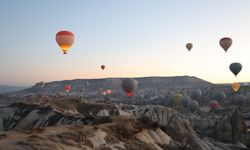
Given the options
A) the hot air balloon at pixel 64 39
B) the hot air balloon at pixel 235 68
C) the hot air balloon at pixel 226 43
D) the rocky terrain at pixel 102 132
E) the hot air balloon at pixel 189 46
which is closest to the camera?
the rocky terrain at pixel 102 132

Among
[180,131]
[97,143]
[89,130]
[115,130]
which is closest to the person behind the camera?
[97,143]

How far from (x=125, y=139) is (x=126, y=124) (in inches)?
81.5

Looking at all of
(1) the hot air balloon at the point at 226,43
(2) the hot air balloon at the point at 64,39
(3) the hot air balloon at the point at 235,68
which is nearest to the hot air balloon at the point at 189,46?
(3) the hot air balloon at the point at 235,68

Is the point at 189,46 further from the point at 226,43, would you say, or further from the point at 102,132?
the point at 102,132

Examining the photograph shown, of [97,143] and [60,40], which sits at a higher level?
[60,40]

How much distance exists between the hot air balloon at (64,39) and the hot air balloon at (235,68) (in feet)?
112

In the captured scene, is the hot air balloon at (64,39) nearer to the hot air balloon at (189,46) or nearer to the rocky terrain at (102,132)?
the rocky terrain at (102,132)

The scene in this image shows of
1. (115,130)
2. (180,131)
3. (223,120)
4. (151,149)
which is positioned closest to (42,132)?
(115,130)

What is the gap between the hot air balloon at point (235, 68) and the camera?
205ft

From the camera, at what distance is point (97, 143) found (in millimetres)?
15281

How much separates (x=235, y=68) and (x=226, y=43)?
40.4 ft

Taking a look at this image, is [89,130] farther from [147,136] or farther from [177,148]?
[177,148]

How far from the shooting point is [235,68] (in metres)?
62.8

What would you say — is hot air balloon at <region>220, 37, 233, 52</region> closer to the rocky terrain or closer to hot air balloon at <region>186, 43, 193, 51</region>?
hot air balloon at <region>186, 43, 193, 51</region>
